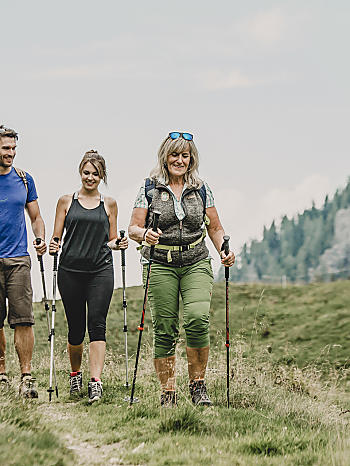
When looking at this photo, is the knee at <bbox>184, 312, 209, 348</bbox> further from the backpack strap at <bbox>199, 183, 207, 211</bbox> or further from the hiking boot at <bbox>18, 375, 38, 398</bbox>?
the hiking boot at <bbox>18, 375, 38, 398</bbox>

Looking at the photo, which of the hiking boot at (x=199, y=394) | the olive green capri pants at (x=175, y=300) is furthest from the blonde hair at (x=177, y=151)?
the hiking boot at (x=199, y=394)

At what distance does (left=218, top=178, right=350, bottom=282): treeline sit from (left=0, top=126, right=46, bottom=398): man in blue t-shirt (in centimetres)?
11310

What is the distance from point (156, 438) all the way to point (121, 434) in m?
0.39

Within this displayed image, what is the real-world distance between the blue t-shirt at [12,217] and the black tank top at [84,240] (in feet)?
1.60

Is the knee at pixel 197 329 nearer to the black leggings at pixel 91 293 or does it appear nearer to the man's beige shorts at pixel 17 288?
the black leggings at pixel 91 293

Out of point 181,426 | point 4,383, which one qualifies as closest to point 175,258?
point 181,426

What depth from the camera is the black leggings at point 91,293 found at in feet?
23.9

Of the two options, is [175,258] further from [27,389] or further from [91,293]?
[27,389]

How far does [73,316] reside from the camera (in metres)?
7.55

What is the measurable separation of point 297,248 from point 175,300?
138337 mm

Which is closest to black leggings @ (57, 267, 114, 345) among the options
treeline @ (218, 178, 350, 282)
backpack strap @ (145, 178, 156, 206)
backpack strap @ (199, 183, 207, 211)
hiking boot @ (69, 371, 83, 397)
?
hiking boot @ (69, 371, 83, 397)

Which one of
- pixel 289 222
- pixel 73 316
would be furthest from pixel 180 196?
pixel 289 222

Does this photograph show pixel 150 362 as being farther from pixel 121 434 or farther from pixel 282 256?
pixel 282 256

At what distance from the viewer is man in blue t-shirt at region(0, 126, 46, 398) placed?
715 cm
